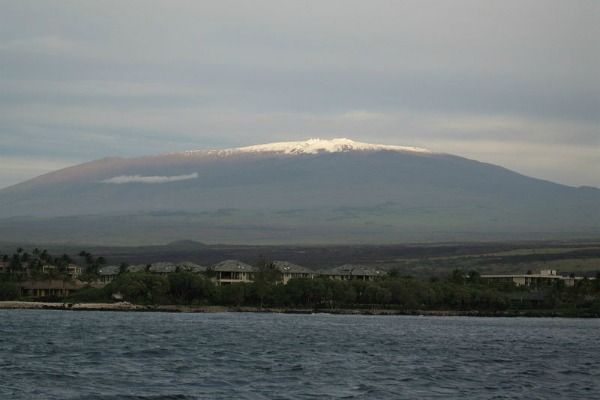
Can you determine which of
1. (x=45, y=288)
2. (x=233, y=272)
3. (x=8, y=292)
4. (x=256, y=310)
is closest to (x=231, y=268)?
(x=233, y=272)

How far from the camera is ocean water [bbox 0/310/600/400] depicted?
47438 mm

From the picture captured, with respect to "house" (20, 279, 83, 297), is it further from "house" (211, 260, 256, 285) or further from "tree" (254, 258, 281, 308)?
"house" (211, 260, 256, 285)

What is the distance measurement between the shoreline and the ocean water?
5014cm

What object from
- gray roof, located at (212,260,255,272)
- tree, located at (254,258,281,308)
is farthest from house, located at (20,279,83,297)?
gray roof, located at (212,260,255,272)

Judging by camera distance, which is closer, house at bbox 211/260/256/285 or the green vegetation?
the green vegetation

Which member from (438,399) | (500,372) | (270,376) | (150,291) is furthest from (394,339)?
(150,291)

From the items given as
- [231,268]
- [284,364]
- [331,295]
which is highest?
[231,268]

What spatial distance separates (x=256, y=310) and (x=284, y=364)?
9584cm

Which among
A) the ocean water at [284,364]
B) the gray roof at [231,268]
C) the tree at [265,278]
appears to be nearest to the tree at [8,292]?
the tree at [265,278]

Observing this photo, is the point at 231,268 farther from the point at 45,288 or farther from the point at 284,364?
the point at 284,364

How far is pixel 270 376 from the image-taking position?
2076 inches

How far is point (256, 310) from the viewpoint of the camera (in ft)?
507

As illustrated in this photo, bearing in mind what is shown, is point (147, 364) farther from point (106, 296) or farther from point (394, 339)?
point (106, 296)

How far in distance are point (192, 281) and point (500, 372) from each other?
10425cm
